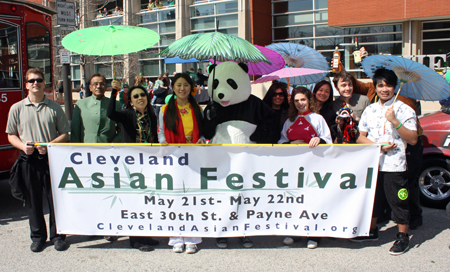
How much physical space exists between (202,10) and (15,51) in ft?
62.9

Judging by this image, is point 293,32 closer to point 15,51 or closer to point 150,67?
point 150,67

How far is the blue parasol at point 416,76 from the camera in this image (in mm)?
3910

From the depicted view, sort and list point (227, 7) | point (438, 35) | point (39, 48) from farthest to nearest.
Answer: point (227, 7) → point (438, 35) → point (39, 48)

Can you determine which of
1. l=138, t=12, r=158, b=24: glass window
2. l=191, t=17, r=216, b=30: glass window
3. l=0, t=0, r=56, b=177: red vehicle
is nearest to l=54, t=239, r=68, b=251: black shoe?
l=0, t=0, r=56, b=177: red vehicle

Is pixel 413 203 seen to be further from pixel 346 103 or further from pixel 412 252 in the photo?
pixel 346 103

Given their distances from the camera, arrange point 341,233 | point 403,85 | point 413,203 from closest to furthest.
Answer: point 341,233 → point 403,85 → point 413,203

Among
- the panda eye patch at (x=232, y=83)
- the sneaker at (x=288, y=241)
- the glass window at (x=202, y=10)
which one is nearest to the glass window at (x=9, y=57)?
the panda eye patch at (x=232, y=83)

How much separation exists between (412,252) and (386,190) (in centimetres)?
70

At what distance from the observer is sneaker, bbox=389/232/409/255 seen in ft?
13.0

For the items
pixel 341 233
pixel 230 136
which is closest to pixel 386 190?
pixel 341 233

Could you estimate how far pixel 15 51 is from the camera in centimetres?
579

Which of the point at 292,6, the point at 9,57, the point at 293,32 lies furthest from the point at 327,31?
the point at 9,57

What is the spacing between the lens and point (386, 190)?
160 inches

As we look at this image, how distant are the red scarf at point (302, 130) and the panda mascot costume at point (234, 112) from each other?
206mm
